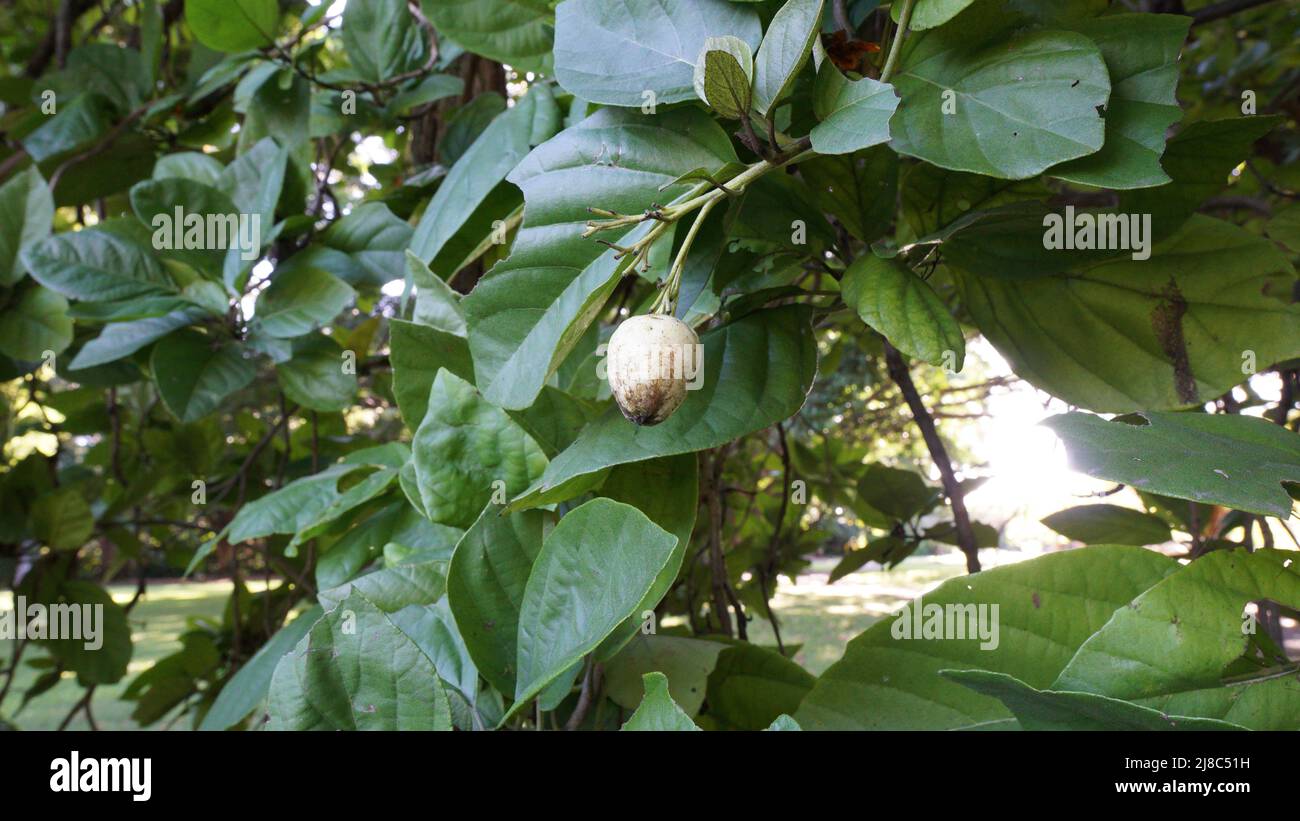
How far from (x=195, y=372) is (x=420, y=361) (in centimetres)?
56

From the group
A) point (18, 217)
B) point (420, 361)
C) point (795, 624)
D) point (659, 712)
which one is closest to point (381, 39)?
point (18, 217)

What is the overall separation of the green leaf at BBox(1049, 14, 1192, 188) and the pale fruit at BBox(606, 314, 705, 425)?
23 centimetres

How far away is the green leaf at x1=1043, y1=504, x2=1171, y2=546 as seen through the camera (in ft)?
3.43

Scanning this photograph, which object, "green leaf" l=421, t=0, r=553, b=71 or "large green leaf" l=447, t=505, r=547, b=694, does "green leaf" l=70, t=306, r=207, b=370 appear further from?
"large green leaf" l=447, t=505, r=547, b=694

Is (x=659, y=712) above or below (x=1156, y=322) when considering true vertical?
below

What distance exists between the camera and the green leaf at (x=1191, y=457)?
41cm

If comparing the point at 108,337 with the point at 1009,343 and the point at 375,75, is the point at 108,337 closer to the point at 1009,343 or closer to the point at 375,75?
the point at 375,75

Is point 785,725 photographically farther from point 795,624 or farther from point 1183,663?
point 795,624

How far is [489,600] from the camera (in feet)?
1.95

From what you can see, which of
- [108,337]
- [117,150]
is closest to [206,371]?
[108,337]

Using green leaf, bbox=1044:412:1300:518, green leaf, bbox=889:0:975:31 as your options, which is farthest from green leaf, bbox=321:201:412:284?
green leaf, bbox=1044:412:1300:518

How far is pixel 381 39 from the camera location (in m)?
1.16

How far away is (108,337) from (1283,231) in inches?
50.5

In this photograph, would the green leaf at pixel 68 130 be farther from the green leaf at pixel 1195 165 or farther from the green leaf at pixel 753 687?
the green leaf at pixel 1195 165
